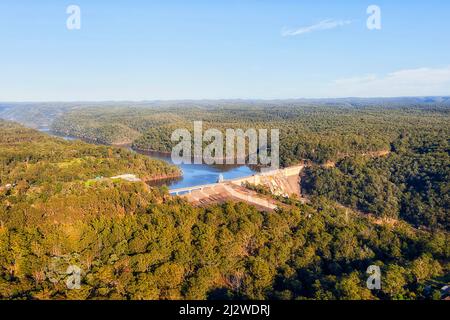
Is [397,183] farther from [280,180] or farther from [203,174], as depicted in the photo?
[203,174]

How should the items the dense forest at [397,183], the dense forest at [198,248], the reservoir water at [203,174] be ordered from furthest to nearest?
the reservoir water at [203,174] < the dense forest at [397,183] < the dense forest at [198,248]

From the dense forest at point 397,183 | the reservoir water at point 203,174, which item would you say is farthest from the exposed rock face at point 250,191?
the reservoir water at point 203,174

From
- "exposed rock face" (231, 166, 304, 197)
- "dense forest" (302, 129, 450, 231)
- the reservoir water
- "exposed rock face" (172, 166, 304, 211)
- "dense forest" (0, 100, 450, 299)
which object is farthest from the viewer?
the reservoir water

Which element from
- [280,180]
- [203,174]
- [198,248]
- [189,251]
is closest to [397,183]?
[280,180]

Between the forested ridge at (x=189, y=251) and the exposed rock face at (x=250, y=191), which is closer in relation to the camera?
the forested ridge at (x=189, y=251)

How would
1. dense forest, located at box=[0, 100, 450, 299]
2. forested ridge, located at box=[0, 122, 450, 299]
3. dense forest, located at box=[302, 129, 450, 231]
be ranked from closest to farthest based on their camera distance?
1. forested ridge, located at box=[0, 122, 450, 299]
2. dense forest, located at box=[0, 100, 450, 299]
3. dense forest, located at box=[302, 129, 450, 231]

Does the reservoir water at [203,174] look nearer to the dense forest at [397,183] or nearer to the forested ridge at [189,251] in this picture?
the dense forest at [397,183]

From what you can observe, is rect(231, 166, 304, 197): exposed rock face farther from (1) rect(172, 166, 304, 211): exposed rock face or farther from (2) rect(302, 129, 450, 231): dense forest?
(2) rect(302, 129, 450, 231): dense forest

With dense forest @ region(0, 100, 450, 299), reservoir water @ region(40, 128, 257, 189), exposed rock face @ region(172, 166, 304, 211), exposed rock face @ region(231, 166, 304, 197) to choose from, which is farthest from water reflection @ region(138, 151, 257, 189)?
dense forest @ region(0, 100, 450, 299)
